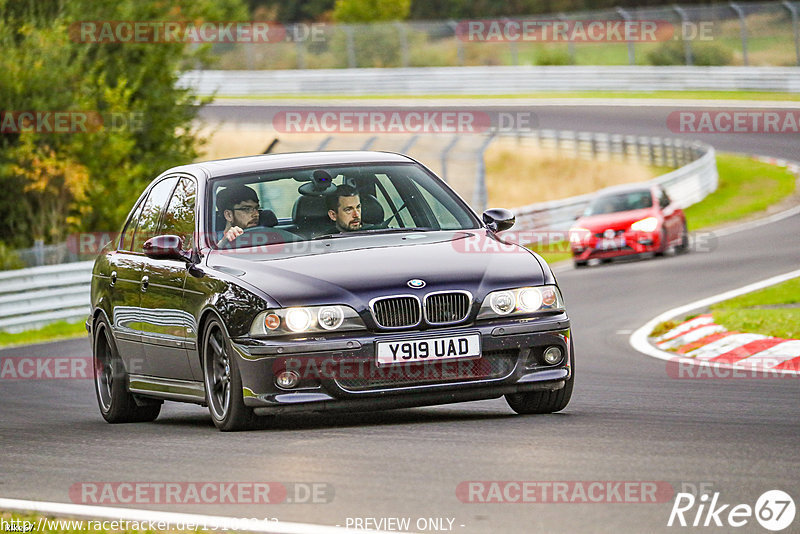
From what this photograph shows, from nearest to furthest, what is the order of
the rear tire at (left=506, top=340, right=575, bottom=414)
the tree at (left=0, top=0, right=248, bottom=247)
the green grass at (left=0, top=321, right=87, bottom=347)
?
the rear tire at (left=506, top=340, right=575, bottom=414), the green grass at (left=0, top=321, right=87, bottom=347), the tree at (left=0, top=0, right=248, bottom=247)

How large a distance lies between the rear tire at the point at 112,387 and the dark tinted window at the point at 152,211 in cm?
70

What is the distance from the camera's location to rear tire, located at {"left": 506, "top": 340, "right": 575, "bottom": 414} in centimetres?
880

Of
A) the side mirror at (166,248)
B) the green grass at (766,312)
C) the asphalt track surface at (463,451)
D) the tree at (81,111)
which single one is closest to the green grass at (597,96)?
the tree at (81,111)

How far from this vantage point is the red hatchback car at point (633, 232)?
2478 centimetres

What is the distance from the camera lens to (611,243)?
82.2 ft

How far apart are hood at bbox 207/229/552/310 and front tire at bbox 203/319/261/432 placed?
0.38 metres

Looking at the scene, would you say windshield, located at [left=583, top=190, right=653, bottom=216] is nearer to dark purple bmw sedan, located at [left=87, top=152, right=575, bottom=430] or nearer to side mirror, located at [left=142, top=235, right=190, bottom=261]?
dark purple bmw sedan, located at [left=87, top=152, right=575, bottom=430]

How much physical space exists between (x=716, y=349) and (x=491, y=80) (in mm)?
41313

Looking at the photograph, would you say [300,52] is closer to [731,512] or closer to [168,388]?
[168,388]

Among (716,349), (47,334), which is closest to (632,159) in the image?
(47,334)

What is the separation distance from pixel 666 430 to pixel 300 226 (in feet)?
8.66

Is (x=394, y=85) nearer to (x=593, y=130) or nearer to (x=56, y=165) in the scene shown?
(x=593, y=130)

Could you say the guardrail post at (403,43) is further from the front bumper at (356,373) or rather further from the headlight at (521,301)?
the front bumper at (356,373)

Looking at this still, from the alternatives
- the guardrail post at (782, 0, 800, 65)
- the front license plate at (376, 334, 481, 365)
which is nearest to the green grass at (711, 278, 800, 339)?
the front license plate at (376, 334, 481, 365)
